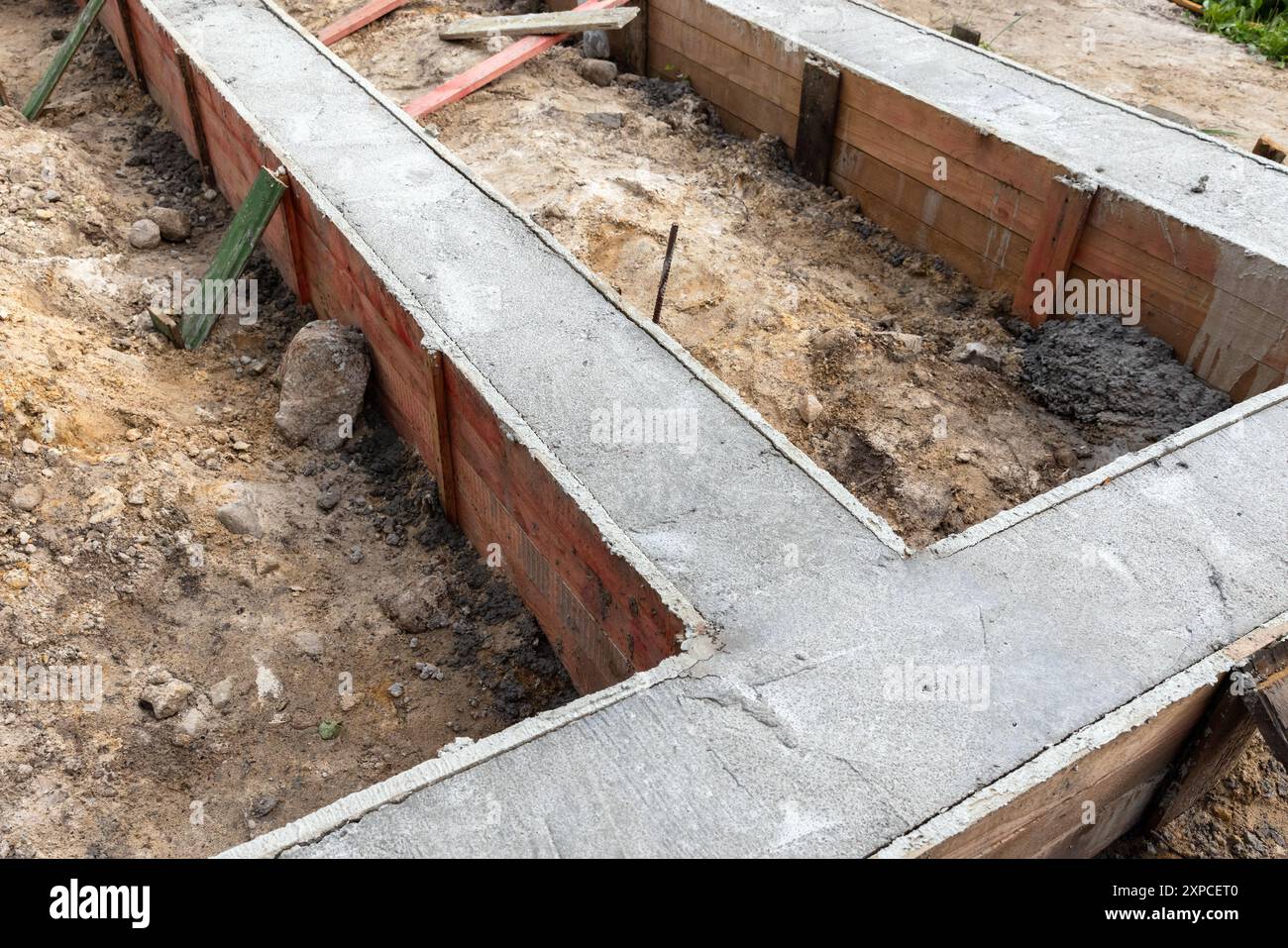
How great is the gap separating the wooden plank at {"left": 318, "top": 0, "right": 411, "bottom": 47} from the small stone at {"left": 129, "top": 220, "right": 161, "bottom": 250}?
11.6 feet

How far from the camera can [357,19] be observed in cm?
1115

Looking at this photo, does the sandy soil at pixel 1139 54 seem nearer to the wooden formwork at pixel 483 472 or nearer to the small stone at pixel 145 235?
the wooden formwork at pixel 483 472

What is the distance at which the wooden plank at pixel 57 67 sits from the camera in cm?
1023

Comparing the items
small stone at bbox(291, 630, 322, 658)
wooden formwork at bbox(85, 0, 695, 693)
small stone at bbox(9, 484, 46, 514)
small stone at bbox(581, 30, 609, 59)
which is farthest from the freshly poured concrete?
small stone at bbox(581, 30, 609, 59)

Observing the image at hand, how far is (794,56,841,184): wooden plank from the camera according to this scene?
27.8 ft

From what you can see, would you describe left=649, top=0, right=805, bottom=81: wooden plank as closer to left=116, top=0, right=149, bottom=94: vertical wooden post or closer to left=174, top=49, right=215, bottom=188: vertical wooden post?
left=174, top=49, right=215, bottom=188: vertical wooden post

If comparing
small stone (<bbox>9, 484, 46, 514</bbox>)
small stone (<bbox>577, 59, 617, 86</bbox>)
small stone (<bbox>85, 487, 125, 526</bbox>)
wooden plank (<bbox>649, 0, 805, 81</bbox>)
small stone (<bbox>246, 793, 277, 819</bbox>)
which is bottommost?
small stone (<bbox>246, 793, 277, 819</bbox>)

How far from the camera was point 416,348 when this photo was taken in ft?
18.6

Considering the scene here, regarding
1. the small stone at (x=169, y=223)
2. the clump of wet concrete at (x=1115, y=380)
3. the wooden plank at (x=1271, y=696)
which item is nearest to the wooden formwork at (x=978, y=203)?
the clump of wet concrete at (x=1115, y=380)

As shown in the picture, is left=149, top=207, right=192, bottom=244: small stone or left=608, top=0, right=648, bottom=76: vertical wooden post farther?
left=608, top=0, right=648, bottom=76: vertical wooden post

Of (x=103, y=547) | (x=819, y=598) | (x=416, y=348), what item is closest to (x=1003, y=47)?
(x=416, y=348)

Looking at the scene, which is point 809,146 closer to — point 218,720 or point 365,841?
point 218,720

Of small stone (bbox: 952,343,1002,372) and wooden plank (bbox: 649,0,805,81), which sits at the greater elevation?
wooden plank (bbox: 649,0,805,81)
